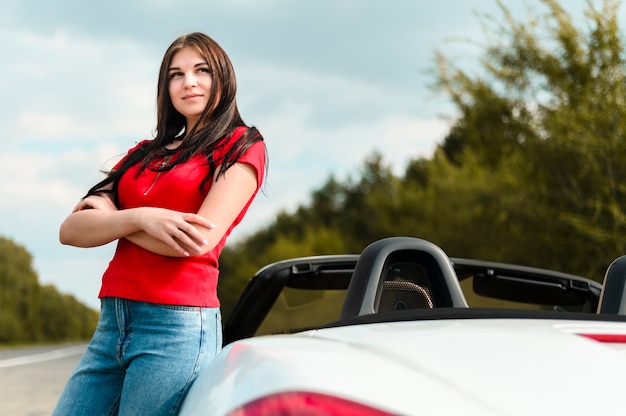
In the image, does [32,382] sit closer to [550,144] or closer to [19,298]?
[550,144]

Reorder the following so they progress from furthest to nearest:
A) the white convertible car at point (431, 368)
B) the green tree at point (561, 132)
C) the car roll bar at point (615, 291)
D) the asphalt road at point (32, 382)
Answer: the green tree at point (561, 132), the asphalt road at point (32, 382), the car roll bar at point (615, 291), the white convertible car at point (431, 368)

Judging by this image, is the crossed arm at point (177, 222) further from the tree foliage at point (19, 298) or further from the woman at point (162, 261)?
the tree foliage at point (19, 298)

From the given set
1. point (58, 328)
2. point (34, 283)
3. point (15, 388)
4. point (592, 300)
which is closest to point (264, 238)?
point (58, 328)

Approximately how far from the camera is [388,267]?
93.4 inches

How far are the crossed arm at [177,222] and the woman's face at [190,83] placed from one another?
367 mm

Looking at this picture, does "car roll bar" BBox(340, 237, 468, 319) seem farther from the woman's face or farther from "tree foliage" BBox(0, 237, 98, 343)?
"tree foliage" BBox(0, 237, 98, 343)

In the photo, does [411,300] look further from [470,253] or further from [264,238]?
[264,238]

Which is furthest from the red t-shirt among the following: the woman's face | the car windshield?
the car windshield

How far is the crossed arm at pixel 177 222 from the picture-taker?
7.84 feet

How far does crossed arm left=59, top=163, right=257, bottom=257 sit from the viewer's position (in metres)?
2.39

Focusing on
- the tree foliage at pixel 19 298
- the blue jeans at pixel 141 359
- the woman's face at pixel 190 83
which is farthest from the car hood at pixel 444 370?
the tree foliage at pixel 19 298

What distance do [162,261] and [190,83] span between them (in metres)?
0.63

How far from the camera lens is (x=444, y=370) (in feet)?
4.38

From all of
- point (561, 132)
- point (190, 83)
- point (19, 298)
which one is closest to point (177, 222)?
point (190, 83)
